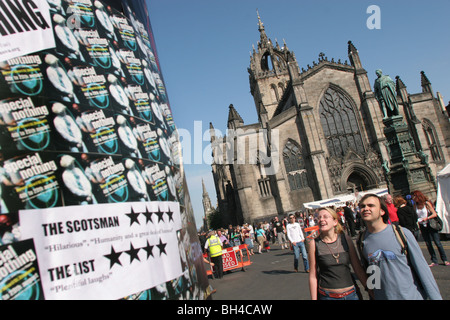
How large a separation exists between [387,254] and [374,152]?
32.8m

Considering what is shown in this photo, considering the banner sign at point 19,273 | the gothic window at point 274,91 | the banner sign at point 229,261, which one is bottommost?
the banner sign at point 229,261

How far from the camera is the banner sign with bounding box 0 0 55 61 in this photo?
→ 344 centimetres

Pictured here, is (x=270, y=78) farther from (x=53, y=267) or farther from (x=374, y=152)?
(x=53, y=267)

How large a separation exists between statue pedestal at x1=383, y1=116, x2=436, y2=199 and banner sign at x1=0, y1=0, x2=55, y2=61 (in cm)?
1332

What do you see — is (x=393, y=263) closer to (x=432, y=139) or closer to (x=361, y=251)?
(x=361, y=251)

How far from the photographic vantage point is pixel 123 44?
478 centimetres

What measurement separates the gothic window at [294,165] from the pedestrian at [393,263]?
30972 millimetres

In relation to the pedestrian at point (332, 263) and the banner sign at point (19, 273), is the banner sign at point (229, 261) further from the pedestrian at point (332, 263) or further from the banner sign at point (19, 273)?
the banner sign at point (19, 273)

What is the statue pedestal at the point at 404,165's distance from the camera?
13.8 metres

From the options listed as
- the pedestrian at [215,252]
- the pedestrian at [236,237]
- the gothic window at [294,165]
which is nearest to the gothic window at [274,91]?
the gothic window at [294,165]

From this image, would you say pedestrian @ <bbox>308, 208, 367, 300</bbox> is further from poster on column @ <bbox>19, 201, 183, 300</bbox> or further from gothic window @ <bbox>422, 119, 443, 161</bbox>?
gothic window @ <bbox>422, 119, 443, 161</bbox>

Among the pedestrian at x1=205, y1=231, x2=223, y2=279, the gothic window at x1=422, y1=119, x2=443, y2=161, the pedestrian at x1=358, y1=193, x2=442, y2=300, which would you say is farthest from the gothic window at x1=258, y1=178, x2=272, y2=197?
the pedestrian at x1=358, y1=193, x2=442, y2=300

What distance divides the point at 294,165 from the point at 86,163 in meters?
31.4

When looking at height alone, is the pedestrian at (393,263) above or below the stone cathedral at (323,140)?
below
